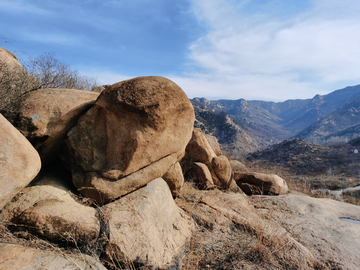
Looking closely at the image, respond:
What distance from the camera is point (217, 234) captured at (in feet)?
12.6

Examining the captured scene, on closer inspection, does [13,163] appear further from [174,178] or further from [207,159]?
[207,159]

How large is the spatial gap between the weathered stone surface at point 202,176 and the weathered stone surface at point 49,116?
3517 mm

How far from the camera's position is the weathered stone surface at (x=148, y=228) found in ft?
9.27

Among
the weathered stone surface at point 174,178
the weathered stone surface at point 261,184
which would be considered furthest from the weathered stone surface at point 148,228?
the weathered stone surface at point 261,184

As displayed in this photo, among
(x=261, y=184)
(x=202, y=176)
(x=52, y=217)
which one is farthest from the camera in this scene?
(x=261, y=184)

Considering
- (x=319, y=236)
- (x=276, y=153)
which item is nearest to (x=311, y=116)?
(x=276, y=153)

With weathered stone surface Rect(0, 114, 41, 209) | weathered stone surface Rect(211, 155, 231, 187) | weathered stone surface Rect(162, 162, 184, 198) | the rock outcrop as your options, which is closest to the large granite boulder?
weathered stone surface Rect(0, 114, 41, 209)

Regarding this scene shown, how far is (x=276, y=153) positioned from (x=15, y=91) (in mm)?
28416

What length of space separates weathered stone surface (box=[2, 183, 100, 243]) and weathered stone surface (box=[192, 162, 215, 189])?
358 cm

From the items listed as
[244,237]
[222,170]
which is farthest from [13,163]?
[222,170]

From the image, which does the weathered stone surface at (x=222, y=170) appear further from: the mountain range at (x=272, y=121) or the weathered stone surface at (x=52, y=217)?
the mountain range at (x=272, y=121)

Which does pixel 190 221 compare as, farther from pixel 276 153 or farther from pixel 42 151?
pixel 276 153

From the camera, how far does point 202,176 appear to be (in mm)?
6098

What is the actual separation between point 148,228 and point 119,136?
1509mm
